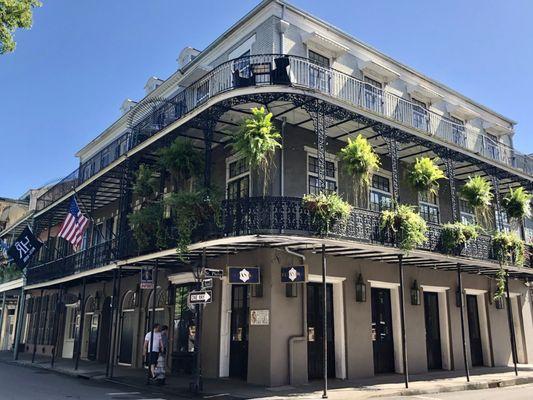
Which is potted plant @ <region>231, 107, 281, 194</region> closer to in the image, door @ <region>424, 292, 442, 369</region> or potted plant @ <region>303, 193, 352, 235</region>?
potted plant @ <region>303, 193, 352, 235</region>

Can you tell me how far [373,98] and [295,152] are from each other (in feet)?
13.0

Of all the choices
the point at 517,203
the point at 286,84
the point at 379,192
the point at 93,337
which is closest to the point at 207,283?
the point at 286,84

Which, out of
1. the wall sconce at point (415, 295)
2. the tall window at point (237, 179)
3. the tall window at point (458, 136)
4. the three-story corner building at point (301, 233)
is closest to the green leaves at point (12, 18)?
the three-story corner building at point (301, 233)

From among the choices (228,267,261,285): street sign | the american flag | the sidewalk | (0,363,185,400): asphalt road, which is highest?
the american flag

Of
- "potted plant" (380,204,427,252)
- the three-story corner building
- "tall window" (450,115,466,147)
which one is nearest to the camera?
the three-story corner building

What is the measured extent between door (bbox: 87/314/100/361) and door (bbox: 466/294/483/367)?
589 inches

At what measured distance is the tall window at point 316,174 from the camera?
13852mm

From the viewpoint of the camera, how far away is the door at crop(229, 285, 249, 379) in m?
12.8

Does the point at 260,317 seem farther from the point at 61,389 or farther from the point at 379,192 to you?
the point at 379,192

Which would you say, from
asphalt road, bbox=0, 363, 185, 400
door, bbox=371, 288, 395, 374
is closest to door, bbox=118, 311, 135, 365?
asphalt road, bbox=0, 363, 185, 400

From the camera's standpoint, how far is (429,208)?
57.7 ft

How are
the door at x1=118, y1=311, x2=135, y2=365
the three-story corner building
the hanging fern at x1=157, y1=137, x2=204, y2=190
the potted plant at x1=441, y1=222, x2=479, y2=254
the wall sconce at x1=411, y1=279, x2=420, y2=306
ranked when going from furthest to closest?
the door at x1=118, y1=311, x2=135, y2=365, the wall sconce at x1=411, y1=279, x2=420, y2=306, the potted plant at x1=441, y1=222, x2=479, y2=254, the hanging fern at x1=157, y1=137, x2=204, y2=190, the three-story corner building

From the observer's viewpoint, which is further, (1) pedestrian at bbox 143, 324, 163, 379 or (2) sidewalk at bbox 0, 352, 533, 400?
(1) pedestrian at bbox 143, 324, 163, 379

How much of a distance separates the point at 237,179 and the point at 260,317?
4163mm
